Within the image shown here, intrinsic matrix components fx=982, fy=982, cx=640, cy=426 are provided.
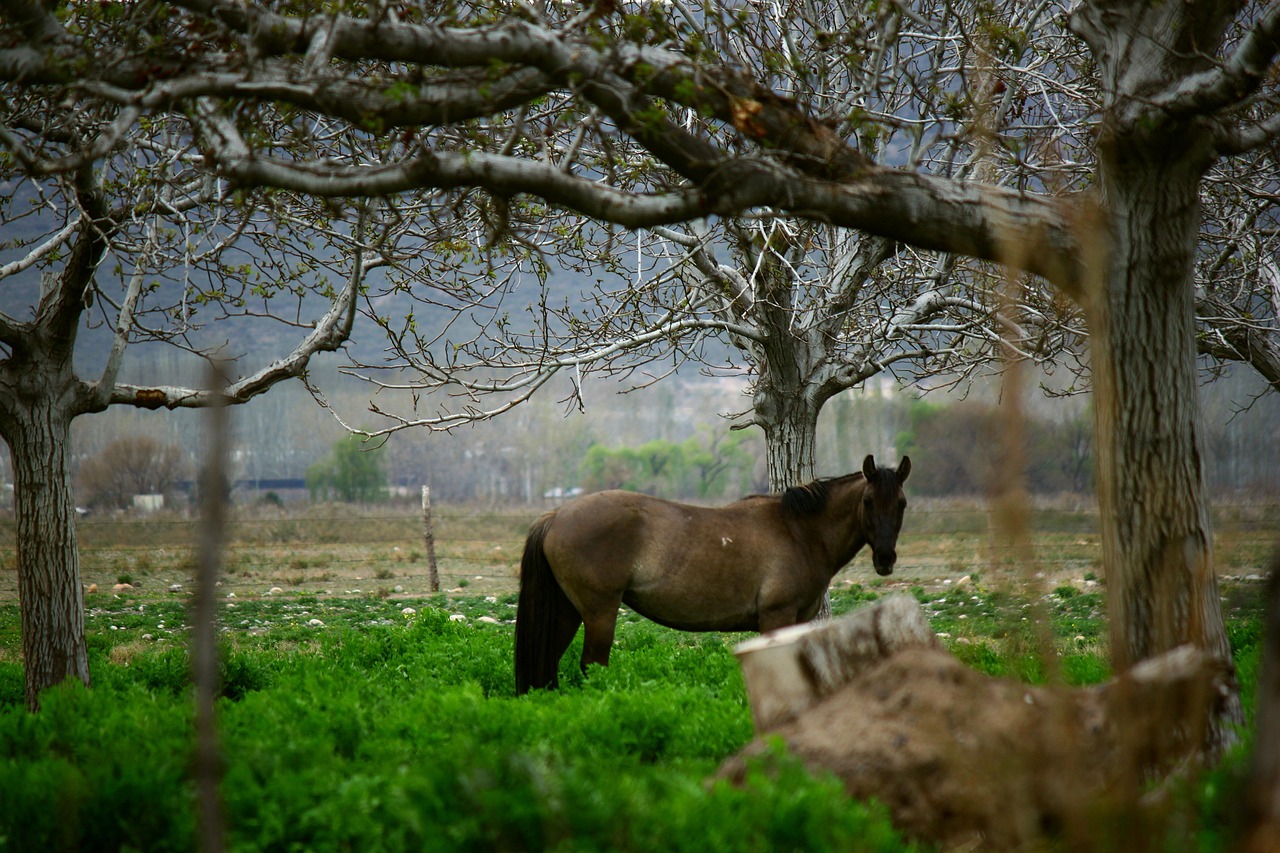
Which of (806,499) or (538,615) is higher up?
(806,499)

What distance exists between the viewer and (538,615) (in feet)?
26.9

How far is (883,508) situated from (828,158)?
403 cm

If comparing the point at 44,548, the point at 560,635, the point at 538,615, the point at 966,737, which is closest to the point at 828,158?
the point at 966,737

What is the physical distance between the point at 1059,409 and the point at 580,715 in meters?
13.9

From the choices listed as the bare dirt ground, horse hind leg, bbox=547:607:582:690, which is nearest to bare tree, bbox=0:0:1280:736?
horse hind leg, bbox=547:607:582:690

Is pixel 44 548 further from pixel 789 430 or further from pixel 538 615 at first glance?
pixel 789 430

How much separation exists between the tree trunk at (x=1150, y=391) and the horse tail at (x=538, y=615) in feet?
14.8

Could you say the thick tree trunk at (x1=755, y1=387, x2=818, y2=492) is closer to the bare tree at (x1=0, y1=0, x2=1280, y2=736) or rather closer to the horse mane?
the horse mane

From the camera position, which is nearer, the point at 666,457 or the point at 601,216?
the point at 601,216

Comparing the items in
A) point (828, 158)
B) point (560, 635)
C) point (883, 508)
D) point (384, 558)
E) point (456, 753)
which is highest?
point (828, 158)

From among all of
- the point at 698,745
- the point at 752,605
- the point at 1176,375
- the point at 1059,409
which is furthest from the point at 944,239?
the point at 1059,409

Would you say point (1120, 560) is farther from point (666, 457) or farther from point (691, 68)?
point (666, 457)

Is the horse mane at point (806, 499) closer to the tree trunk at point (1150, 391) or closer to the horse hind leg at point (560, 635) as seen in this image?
the horse hind leg at point (560, 635)

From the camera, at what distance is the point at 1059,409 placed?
17.1 m
